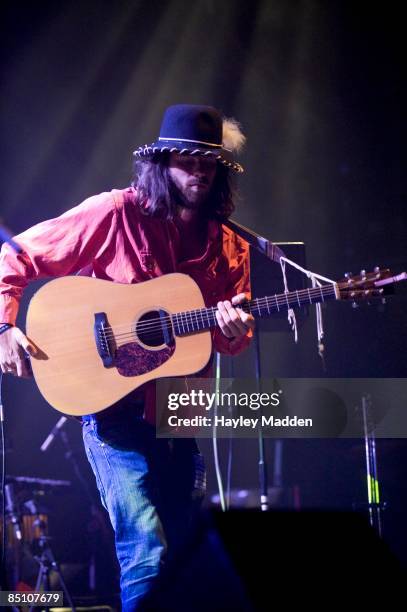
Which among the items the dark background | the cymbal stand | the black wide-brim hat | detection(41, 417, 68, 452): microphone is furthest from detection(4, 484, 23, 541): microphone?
the black wide-brim hat

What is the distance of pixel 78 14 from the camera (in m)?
6.03

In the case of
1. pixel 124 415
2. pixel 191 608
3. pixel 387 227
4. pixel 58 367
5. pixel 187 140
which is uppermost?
pixel 387 227

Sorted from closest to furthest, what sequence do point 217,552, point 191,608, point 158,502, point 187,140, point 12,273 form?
point 217,552 < point 191,608 < point 158,502 < point 12,273 < point 187,140

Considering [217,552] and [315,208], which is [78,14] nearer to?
[315,208]

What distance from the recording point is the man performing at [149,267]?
3.05 meters

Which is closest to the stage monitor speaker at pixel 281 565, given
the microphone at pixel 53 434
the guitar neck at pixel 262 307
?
the guitar neck at pixel 262 307

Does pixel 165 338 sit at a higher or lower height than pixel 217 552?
higher

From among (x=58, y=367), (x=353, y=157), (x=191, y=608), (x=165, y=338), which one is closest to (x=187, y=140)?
(x=165, y=338)

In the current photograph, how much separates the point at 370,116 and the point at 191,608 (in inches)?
224

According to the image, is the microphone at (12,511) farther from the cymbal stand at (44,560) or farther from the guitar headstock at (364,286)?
the guitar headstock at (364,286)

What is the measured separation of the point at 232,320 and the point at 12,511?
2.89 meters

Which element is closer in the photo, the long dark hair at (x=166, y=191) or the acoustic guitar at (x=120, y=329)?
the acoustic guitar at (x=120, y=329)

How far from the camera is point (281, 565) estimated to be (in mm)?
1642

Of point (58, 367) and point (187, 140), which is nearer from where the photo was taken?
point (58, 367)
